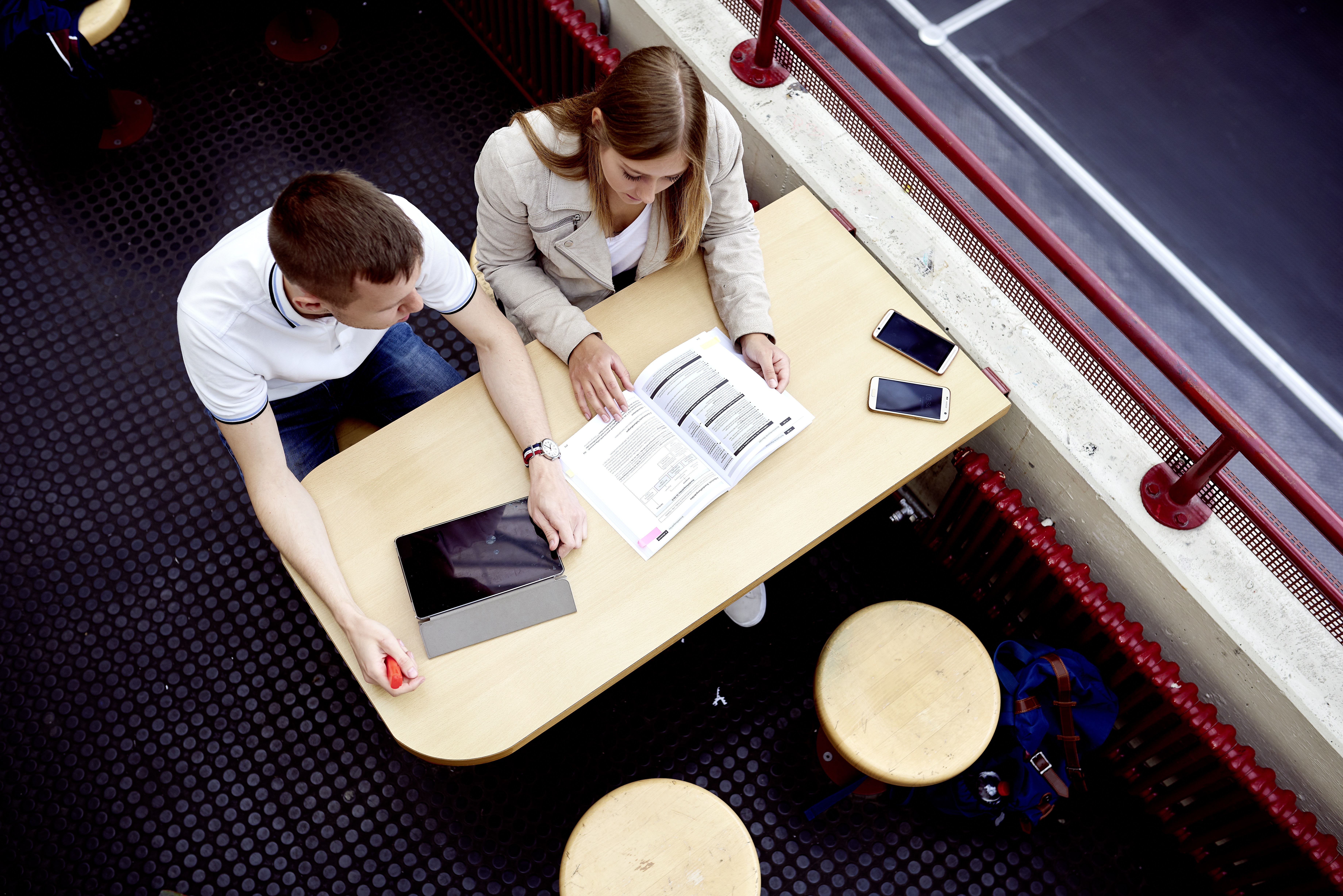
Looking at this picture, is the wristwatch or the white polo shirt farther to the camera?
the wristwatch

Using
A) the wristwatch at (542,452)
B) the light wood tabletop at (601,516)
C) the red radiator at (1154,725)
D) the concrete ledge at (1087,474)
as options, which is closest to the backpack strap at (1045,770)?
the red radiator at (1154,725)

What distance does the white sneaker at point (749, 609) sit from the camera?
8.53 ft

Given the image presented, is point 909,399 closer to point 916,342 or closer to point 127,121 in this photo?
point 916,342

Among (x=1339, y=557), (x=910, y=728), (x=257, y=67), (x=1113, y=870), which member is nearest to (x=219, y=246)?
(x=910, y=728)

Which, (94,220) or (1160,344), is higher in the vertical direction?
(1160,344)

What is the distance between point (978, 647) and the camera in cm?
219

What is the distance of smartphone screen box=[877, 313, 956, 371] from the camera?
6.57 ft

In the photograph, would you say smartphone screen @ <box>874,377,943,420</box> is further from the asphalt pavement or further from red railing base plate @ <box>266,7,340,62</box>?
red railing base plate @ <box>266,7,340,62</box>

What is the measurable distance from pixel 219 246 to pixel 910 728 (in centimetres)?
174

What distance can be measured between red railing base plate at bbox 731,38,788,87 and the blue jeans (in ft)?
3.71

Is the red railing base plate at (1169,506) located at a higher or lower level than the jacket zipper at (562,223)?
lower

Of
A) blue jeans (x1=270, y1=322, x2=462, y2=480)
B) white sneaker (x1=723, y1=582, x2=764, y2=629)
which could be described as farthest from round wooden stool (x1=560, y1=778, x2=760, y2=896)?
blue jeans (x1=270, y1=322, x2=462, y2=480)

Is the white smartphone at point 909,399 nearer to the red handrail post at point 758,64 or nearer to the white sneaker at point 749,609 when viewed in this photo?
the white sneaker at point 749,609

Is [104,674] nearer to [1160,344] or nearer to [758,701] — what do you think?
[758,701]
